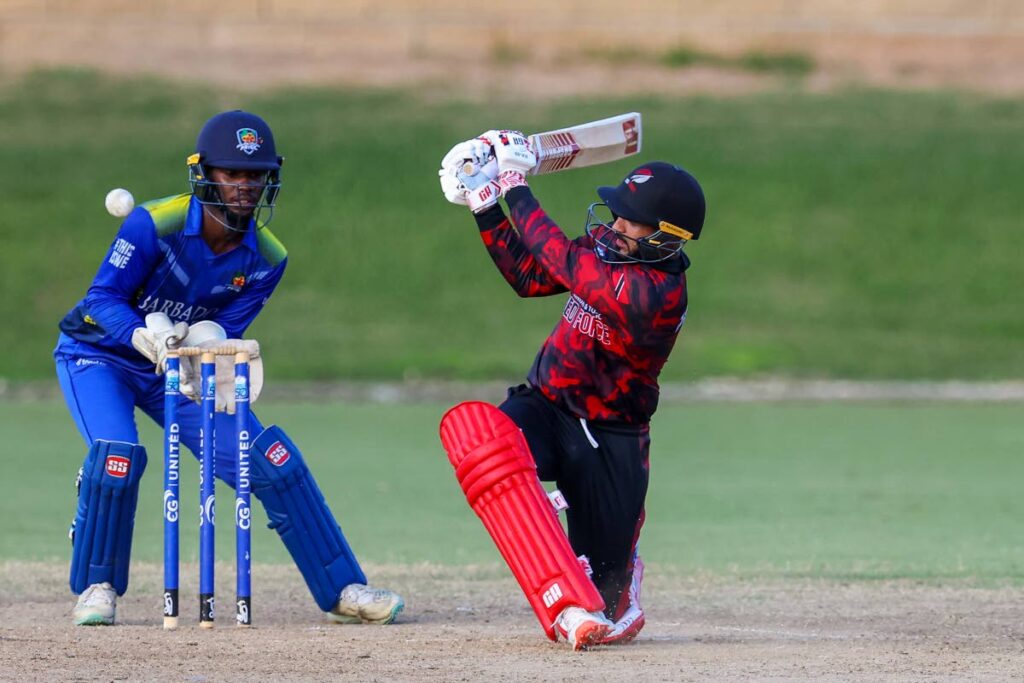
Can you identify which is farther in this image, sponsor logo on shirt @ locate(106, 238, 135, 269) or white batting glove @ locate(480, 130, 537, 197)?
sponsor logo on shirt @ locate(106, 238, 135, 269)

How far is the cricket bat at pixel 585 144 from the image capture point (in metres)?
6.00

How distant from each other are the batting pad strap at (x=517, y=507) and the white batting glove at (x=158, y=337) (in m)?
0.94

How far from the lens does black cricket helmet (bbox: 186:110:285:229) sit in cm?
588

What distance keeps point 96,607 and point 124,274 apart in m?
1.11

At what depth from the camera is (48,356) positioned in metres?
16.4

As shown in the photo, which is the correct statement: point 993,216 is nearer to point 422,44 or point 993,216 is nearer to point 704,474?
point 422,44

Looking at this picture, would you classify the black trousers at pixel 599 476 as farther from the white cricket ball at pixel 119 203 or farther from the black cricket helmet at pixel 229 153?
the white cricket ball at pixel 119 203

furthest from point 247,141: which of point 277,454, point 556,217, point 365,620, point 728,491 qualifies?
point 556,217

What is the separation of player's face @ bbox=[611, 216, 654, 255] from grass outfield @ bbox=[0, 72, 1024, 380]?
1027 cm

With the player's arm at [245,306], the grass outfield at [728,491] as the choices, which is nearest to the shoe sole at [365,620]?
the player's arm at [245,306]

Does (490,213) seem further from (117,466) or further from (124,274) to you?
(117,466)

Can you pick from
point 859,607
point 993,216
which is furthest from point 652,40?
point 859,607

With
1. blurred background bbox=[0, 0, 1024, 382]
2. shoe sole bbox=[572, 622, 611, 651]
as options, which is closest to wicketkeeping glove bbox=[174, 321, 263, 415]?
shoe sole bbox=[572, 622, 611, 651]

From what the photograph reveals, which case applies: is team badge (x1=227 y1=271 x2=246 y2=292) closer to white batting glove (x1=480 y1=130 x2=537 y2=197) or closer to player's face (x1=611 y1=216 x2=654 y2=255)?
white batting glove (x1=480 y1=130 x2=537 y2=197)
